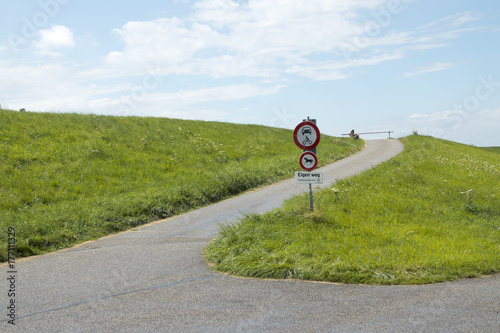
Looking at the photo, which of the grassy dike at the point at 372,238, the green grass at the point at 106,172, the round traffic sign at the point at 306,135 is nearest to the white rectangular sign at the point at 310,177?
the round traffic sign at the point at 306,135

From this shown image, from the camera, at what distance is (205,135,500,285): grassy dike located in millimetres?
6961

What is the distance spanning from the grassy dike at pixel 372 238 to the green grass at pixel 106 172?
434cm

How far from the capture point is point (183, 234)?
1070 cm

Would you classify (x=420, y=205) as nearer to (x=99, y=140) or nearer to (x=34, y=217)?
(x=34, y=217)

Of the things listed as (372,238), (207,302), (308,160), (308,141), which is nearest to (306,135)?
(308,141)

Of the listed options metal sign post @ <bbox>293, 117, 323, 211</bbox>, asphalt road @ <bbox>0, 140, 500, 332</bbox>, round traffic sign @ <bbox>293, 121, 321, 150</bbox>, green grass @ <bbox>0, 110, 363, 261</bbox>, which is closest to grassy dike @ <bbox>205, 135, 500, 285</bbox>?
asphalt road @ <bbox>0, 140, 500, 332</bbox>

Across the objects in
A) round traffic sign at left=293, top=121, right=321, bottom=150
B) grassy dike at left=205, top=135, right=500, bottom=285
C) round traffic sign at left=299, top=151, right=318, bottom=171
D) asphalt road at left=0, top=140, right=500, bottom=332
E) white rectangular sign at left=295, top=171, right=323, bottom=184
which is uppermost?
round traffic sign at left=293, top=121, right=321, bottom=150

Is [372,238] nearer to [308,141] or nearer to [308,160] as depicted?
[308,160]

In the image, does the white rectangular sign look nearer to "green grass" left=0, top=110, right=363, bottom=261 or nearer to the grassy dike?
the grassy dike

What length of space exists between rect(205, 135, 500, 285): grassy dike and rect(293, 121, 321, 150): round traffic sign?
166cm

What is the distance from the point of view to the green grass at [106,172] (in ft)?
38.4

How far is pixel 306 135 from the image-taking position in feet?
32.6

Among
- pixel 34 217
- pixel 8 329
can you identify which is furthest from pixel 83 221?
pixel 8 329

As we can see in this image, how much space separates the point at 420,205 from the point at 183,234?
6.53 m
